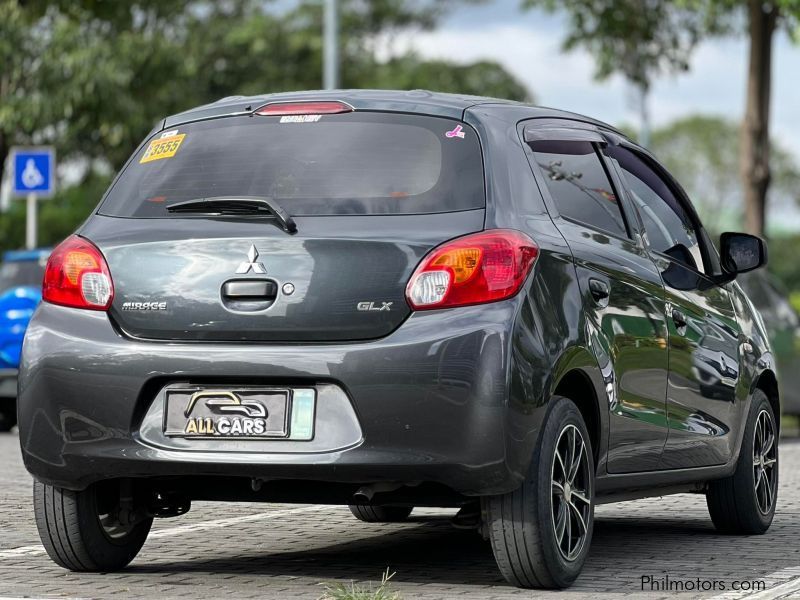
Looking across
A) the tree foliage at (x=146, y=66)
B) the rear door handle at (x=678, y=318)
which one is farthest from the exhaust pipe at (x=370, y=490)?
the tree foliage at (x=146, y=66)

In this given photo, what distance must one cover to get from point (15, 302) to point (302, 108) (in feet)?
33.5

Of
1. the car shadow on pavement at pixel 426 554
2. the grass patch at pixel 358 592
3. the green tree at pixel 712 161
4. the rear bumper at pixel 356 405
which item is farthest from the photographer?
the green tree at pixel 712 161

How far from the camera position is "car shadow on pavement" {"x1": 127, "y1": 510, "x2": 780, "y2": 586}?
6.70 meters

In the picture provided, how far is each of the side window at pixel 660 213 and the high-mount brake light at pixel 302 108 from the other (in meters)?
1.44

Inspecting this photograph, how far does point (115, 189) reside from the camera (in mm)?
6441

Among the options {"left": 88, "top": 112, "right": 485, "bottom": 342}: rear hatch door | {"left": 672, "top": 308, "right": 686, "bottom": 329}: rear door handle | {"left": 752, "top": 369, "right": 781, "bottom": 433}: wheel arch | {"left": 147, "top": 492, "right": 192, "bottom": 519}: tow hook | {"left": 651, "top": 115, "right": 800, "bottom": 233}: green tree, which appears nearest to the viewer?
{"left": 88, "top": 112, "right": 485, "bottom": 342}: rear hatch door

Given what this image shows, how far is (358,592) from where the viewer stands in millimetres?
5648

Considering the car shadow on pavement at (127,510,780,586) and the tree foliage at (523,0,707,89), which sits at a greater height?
the tree foliage at (523,0,707,89)

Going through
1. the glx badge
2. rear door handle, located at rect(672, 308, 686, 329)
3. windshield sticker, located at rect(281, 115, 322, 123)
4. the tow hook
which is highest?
windshield sticker, located at rect(281, 115, 322, 123)

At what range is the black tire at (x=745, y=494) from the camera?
8.14 metres

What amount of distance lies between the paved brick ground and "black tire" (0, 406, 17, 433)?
778cm

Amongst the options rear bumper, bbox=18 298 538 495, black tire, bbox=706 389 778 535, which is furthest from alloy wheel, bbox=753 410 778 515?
rear bumper, bbox=18 298 538 495

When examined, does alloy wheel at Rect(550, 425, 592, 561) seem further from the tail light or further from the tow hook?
the tow hook

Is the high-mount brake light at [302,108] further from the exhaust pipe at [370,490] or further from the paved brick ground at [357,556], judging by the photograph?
the paved brick ground at [357,556]
